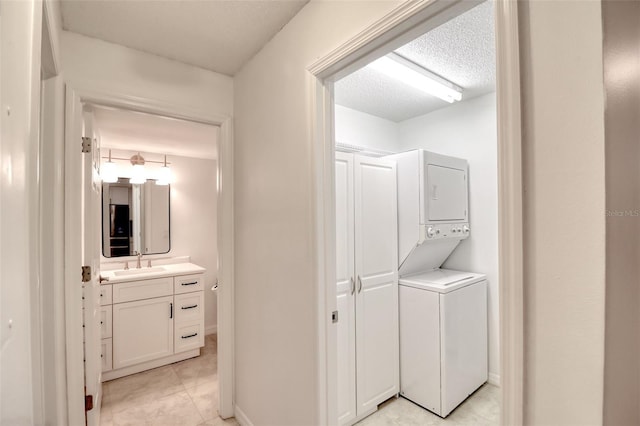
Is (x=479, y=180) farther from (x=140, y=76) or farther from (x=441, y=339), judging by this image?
(x=140, y=76)

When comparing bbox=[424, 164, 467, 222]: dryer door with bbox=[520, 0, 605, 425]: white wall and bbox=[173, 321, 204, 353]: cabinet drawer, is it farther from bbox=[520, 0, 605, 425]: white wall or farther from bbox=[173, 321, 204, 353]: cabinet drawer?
bbox=[173, 321, 204, 353]: cabinet drawer

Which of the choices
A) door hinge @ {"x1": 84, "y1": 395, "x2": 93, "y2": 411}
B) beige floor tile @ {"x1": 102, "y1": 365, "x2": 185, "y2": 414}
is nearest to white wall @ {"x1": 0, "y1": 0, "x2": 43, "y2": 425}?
door hinge @ {"x1": 84, "y1": 395, "x2": 93, "y2": 411}

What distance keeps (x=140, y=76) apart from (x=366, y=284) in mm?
1961

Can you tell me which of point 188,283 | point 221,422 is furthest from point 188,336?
point 221,422

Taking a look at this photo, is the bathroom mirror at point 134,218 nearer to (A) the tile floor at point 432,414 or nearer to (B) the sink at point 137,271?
(B) the sink at point 137,271

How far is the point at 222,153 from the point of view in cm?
206

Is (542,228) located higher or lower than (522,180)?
lower

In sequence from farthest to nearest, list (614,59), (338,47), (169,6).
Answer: (169,6)
(338,47)
(614,59)

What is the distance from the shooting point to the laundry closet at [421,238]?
2012mm

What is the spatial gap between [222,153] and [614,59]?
76.2 inches

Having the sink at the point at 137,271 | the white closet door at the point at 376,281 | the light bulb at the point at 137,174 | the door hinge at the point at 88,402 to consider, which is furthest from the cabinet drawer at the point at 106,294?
the white closet door at the point at 376,281

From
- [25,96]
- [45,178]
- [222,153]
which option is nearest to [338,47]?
[25,96]

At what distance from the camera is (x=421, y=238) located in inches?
88.1

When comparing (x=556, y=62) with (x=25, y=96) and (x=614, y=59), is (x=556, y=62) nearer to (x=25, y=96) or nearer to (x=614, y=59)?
(x=614, y=59)
